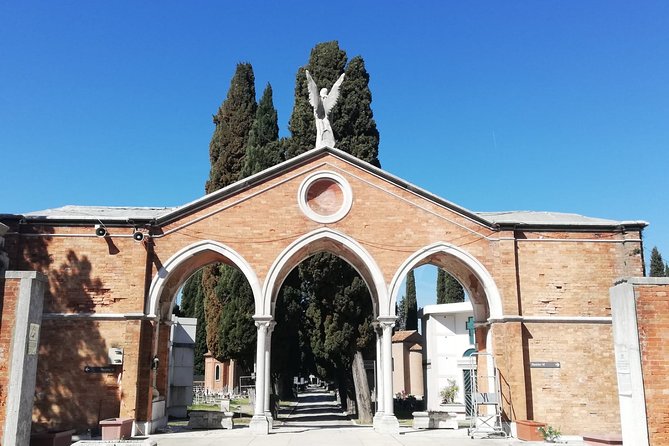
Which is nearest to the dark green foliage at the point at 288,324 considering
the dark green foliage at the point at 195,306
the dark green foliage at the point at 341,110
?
→ the dark green foliage at the point at 341,110

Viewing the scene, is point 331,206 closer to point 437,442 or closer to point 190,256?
point 190,256

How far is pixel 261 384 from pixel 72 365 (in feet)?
16.6

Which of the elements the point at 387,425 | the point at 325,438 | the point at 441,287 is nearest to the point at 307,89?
the point at 387,425

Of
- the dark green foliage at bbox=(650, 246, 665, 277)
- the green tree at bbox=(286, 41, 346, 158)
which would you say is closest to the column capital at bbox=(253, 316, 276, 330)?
the green tree at bbox=(286, 41, 346, 158)

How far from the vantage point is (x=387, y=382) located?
56.9ft

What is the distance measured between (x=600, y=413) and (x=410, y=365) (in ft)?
85.9

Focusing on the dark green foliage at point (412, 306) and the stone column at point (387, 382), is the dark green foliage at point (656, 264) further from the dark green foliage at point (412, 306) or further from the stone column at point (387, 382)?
the stone column at point (387, 382)

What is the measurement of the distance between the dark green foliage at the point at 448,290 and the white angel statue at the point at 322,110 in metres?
24.2

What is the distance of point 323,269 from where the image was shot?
75.3 feet

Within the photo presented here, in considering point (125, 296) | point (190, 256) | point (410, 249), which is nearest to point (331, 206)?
point (410, 249)

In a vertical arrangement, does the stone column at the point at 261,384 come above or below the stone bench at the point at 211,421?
above

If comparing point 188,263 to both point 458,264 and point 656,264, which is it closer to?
point 458,264

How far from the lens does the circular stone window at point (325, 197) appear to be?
58.8 feet

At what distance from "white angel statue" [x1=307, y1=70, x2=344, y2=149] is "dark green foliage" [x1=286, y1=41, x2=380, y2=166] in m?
4.84
